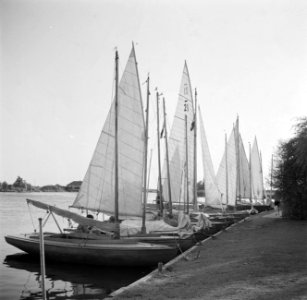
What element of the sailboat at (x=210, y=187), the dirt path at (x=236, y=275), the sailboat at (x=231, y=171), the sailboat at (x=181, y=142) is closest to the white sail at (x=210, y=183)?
the sailboat at (x=210, y=187)

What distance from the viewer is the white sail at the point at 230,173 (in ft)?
144

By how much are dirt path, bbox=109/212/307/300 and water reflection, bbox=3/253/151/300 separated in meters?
3.15

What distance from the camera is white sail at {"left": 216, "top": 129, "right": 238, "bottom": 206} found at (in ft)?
144

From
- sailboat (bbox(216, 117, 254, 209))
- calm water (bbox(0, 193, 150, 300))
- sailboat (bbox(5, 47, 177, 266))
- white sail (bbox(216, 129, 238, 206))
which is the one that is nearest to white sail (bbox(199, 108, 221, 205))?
sailboat (bbox(216, 117, 254, 209))

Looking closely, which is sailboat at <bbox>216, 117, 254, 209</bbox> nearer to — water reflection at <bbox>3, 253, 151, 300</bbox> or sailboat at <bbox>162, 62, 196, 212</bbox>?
sailboat at <bbox>162, 62, 196, 212</bbox>

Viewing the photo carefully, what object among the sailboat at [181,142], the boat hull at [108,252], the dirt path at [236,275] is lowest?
the boat hull at [108,252]

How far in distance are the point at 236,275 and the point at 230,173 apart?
1382 inches

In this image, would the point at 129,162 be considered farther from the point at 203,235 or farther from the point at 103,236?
the point at 203,235

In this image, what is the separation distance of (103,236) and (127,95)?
7415 millimetres

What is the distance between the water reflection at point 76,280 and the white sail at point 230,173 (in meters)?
25.8

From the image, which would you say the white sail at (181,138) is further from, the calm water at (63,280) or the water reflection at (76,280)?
the water reflection at (76,280)

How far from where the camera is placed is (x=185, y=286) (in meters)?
10.1

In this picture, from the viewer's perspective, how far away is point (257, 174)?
65188mm

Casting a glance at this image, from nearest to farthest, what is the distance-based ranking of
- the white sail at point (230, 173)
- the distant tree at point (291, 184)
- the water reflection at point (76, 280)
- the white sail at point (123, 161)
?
the water reflection at point (76, 280) < the white sail at point (123, 161) < the distant tree at point (291, 184) < the white sail at point (230, 173)
